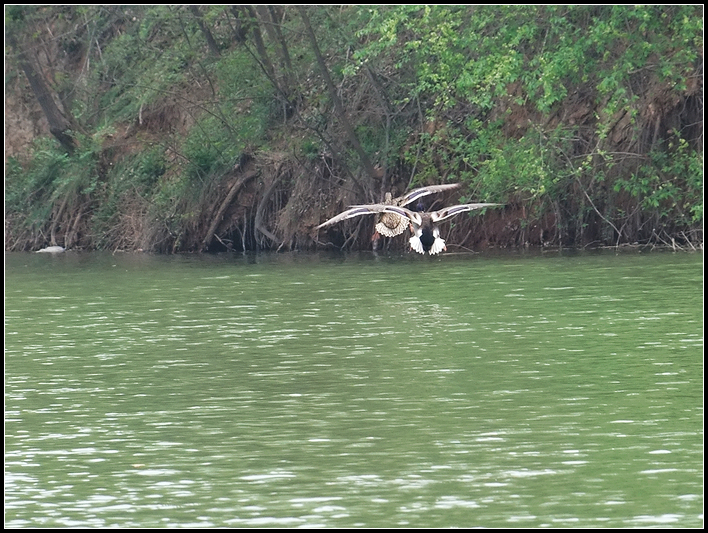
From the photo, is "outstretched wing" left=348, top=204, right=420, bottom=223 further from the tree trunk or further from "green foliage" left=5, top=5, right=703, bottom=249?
the tree trunk

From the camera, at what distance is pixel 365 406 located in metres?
12.4

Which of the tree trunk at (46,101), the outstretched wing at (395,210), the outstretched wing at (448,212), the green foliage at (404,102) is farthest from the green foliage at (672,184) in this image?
the tree trunk at (46,101)

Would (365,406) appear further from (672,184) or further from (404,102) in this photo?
(404,102)

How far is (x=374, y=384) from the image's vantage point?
13.6m

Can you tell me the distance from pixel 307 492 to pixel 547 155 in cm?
2046

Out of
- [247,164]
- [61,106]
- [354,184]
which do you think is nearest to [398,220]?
[354,184]

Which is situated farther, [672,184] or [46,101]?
[46,101]

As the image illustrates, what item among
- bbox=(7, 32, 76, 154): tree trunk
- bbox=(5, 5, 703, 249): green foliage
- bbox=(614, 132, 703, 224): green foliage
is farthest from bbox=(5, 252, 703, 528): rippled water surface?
bbox=(7, 32, 76, 154): tree trunk

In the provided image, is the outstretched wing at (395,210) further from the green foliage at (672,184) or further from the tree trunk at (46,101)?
the tree trunk at (46,101)

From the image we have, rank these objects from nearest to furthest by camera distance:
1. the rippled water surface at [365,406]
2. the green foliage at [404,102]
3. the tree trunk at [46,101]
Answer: the rippled water surface at [365,406] < the green foliage at [404,102] < the tree trunk at [46,101]

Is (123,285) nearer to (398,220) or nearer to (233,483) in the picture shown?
(398,220)

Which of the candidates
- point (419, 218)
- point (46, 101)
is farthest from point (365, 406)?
point (46, 101)

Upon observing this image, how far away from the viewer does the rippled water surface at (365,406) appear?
8.96 metres

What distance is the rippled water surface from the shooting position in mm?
8961
